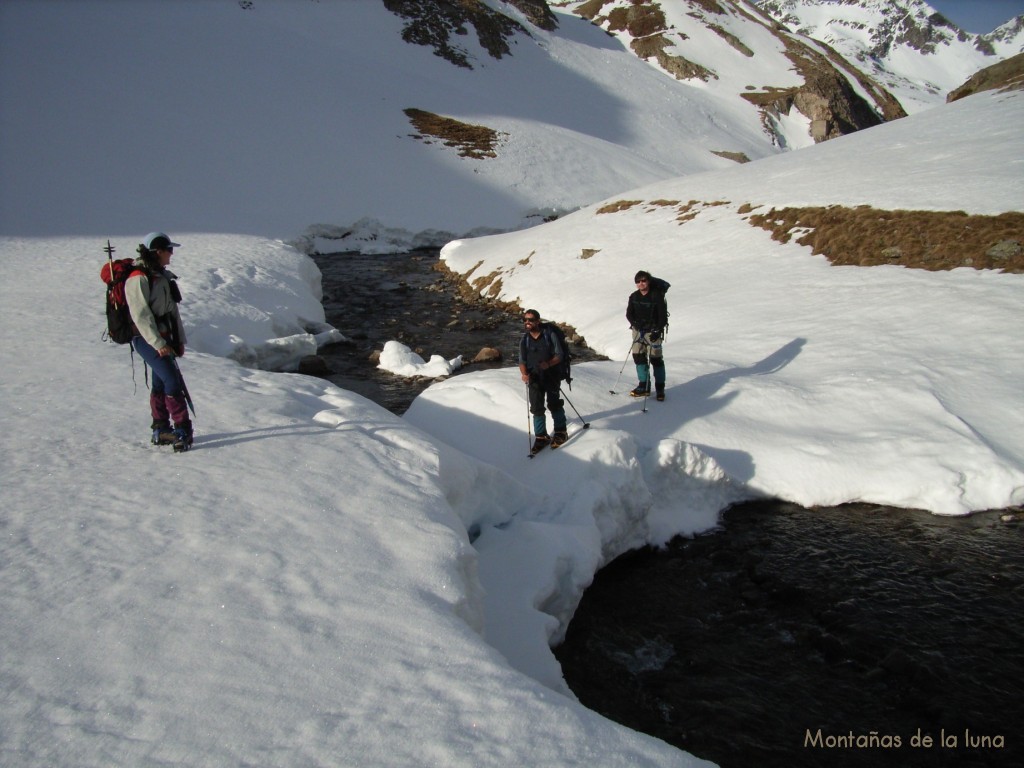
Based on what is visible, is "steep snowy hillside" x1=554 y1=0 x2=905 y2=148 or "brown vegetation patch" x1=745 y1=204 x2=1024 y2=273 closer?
"brown vegetation patch" x1=745 y1=204 x2=1024 y2=273

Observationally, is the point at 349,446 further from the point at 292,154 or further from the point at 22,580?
the point at 292,154

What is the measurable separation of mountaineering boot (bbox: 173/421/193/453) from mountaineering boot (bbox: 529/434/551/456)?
4.56 m

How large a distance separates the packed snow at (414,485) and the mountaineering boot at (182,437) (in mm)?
185

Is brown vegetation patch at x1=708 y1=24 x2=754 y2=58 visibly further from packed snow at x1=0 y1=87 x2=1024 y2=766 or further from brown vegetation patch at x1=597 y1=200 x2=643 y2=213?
packed snow at x1=0 y1=87 x2=1024 y2=766

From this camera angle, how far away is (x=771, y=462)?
9023 mm

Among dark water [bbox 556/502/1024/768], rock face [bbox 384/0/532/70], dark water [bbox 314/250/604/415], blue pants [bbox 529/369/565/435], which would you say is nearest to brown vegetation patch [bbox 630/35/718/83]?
rock face [bbox 384/0/532/70]

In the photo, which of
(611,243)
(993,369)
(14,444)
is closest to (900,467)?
(993,369)

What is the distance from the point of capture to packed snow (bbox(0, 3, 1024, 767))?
3318 millimetres

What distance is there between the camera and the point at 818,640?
6.10 meters

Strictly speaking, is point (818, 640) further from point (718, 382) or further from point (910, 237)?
point (910, 237)

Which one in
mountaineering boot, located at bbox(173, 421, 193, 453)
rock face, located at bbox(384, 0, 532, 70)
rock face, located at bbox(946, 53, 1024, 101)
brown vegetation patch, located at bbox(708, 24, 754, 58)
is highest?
brown vegetation patch, located at bbox(708, 24, 754, 58)

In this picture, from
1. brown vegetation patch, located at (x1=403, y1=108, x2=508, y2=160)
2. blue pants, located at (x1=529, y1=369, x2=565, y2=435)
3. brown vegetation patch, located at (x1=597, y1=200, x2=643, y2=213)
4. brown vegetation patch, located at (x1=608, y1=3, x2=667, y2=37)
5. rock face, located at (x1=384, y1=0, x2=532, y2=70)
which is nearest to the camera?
blue pants, located at (x1=529, y1=369, x2=565, y2=435)

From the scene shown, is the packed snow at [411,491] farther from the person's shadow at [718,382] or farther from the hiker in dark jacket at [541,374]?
the hiker in dark jacket at [541,374]

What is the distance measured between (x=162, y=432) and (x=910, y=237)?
1607cm
